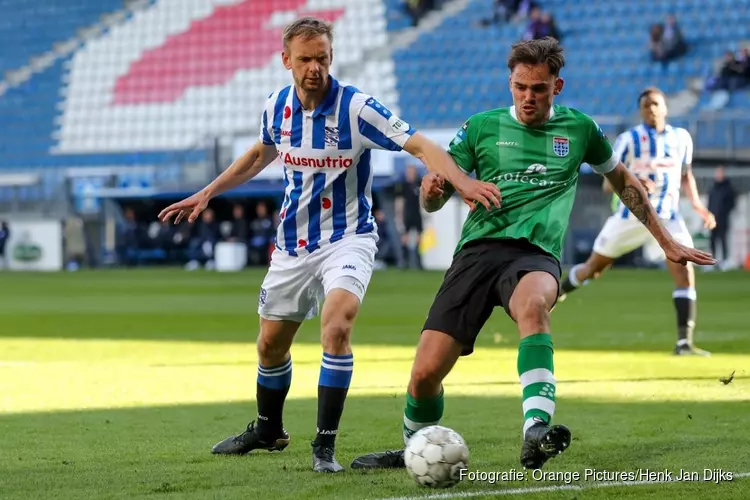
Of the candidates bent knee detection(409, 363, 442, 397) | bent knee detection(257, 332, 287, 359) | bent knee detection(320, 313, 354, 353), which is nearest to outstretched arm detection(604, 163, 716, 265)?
bent knee detection(409, 363, 442, 397)

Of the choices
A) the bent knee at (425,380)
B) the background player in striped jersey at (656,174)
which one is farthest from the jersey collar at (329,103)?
the background player in striped jersey at (656,174)

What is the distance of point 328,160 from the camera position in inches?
223

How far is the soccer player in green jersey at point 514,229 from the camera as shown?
5.11 meters

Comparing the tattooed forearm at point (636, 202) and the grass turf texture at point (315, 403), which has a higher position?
the tattooed forearm at point (636, 202)

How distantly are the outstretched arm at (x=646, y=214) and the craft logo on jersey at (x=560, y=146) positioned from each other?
391mm

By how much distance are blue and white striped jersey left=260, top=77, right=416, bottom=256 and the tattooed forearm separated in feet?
3.56

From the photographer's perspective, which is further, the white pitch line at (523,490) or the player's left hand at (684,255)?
the player's left hand at (684,255)

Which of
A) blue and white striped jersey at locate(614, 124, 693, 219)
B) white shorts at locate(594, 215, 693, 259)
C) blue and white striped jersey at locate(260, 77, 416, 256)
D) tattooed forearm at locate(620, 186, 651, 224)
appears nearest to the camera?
blue and white striped jersey at locate(260, 77, 416, 256)

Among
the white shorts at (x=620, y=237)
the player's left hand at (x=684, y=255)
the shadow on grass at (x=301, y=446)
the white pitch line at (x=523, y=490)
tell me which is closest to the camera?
the white pitch line at (x=523, y=490)

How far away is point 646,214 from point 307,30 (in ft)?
5.56

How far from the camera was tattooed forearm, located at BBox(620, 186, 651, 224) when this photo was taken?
572 cm

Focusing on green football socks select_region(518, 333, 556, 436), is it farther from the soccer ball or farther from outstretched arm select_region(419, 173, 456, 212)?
outstretched arm select_region(419, 173, 456, 212)

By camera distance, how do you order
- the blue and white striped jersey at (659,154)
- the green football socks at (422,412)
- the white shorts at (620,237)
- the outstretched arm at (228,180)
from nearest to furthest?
the green football socks at (422,412)
the outstretched arm at (228,180)
the blue and white striped jersey at (659,154)
the white shorts at (620,237)

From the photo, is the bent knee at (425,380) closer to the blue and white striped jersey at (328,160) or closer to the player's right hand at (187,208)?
the blue and white striped jersey at (328,160)
